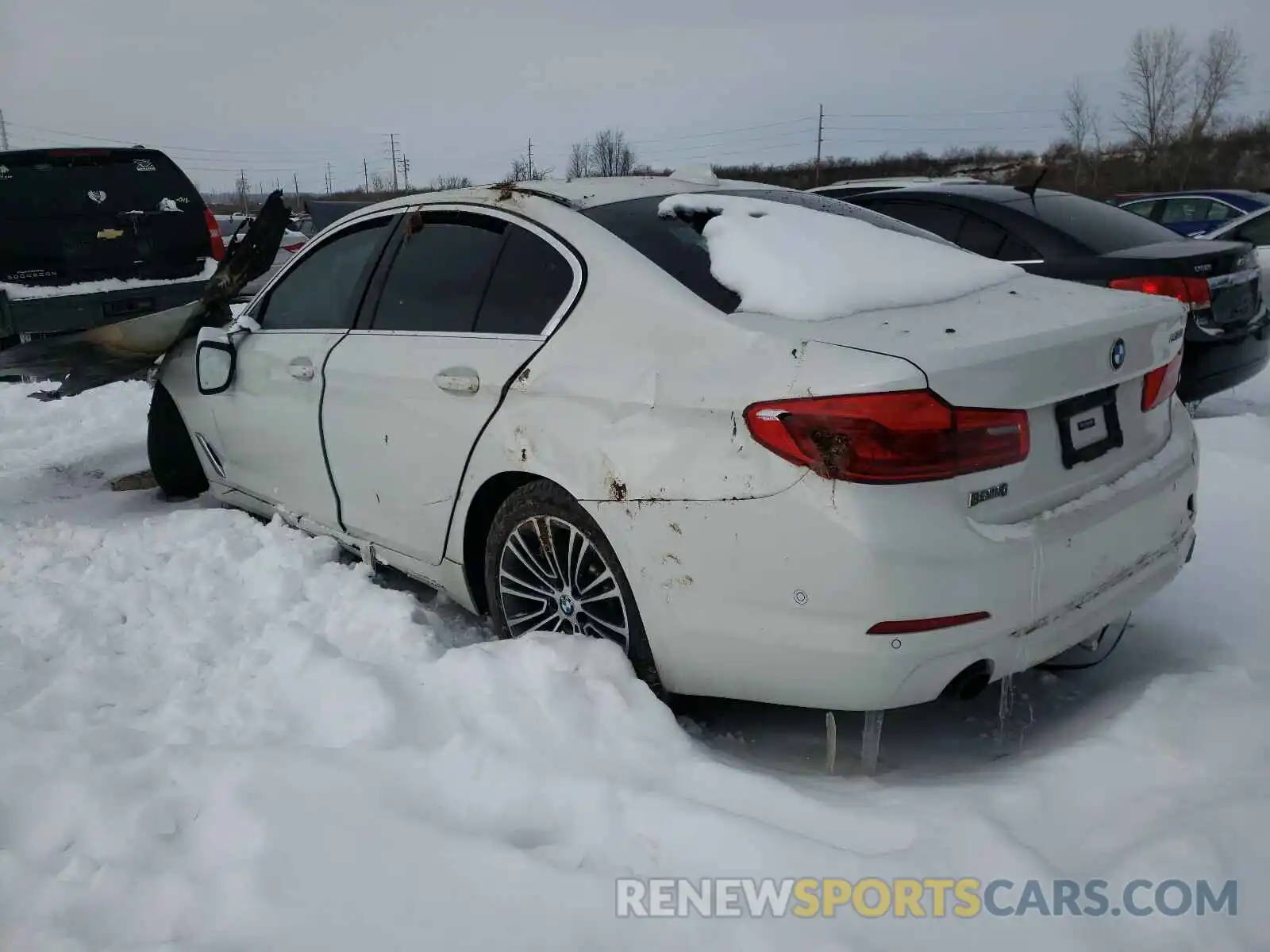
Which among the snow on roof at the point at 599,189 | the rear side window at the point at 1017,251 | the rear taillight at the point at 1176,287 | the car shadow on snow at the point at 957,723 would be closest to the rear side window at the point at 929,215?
the rear side window at the point at 1017,251

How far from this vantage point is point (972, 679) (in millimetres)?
2268

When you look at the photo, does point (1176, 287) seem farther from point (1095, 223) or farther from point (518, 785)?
point (518, 785)

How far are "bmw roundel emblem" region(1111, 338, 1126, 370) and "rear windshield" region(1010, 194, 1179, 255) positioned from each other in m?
3.05

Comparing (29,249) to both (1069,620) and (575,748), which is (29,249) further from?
(1069,620)

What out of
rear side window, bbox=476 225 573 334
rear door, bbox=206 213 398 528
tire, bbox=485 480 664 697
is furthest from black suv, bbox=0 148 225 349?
tire, bbox=485 480 664 697

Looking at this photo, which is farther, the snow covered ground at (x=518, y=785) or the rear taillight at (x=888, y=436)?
the rear taillight at (x=888, y=436)

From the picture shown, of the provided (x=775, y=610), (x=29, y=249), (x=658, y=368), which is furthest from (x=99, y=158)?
(x=775, y=610)

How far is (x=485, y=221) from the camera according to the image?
321 centimetres

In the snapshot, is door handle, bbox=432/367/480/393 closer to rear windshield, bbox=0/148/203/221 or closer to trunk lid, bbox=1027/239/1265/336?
trunk lid, bbox=1027/239/1265/336

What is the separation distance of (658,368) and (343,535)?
1.81 meters

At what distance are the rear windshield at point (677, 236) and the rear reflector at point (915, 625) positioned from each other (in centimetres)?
91

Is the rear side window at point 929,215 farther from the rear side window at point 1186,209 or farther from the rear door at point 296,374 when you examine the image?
the rear side window at point 1186,209

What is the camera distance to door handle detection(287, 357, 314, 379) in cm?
370

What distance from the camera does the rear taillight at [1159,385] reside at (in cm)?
265
